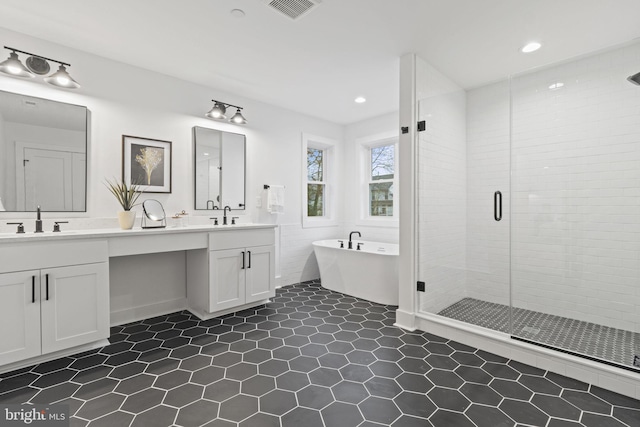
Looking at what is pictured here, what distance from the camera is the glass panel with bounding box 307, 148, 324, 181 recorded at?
4977mm

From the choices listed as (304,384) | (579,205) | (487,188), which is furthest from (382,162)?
(304,384)

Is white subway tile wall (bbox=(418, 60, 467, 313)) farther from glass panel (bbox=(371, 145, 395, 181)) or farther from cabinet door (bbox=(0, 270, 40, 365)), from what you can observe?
cabinet door (bbox=(0, 270, 40, 365))

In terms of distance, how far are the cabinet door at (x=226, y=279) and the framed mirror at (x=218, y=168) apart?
2.42ft

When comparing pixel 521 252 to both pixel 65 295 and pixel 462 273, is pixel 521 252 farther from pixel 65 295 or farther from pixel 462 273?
pixel 65 295

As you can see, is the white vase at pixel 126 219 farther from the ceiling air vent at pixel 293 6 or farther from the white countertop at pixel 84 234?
the ceiling air vent at pixel 293 6

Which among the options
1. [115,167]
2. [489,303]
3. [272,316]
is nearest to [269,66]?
[115,167]

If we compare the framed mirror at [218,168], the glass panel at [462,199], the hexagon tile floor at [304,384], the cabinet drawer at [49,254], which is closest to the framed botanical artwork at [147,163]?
Result: the framed mirror at [218,168]

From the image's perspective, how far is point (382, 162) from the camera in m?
4.88

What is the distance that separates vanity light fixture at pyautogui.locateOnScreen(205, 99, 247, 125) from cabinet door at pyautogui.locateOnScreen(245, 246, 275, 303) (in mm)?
1582

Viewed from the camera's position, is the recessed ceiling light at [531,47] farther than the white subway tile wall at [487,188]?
No

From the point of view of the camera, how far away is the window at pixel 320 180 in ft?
16.0

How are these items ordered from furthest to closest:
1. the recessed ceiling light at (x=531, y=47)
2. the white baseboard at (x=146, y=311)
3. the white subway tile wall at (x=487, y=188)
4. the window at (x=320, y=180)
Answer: the window at (x=320, y=180) → the white subway tile wall at (x=487, y=188) → the white baseboard at (x=146, y=311) → the recessed ceiling light at (x=531, y=47)

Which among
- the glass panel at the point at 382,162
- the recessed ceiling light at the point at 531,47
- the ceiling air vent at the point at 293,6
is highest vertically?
the recessed ceiling light at the point at 531,47

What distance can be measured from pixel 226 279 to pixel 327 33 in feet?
8.25
